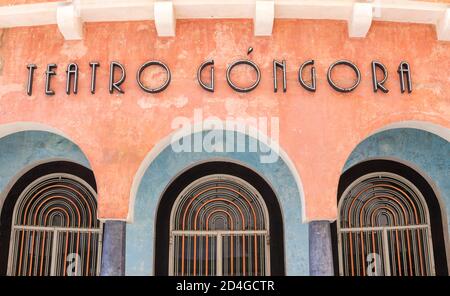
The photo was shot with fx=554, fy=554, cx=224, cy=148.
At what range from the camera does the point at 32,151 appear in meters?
9.74

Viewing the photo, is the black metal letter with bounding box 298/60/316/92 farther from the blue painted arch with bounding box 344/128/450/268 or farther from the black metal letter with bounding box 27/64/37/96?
the black metal letter with bounding box 27/64/37/96

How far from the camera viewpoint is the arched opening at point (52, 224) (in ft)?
31.4

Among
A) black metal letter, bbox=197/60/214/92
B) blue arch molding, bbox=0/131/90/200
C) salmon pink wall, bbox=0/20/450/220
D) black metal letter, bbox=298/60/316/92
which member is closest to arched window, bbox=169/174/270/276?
blue arch molding, bbox=0/131/90/200

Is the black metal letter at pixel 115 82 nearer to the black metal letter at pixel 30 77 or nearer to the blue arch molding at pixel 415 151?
the black metal letter at pixel 30 77

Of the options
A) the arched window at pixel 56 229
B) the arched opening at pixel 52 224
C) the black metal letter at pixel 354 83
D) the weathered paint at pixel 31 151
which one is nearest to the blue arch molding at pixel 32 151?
the weathered paint at pixel 31 151

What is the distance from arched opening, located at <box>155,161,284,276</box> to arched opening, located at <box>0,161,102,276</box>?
129cm

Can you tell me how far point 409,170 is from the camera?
9.76 meters

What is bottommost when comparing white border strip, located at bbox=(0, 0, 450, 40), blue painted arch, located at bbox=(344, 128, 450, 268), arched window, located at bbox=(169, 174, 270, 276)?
arched window, located at bbox=(169, 174, 270, 276)

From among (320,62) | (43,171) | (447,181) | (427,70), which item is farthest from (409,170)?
(43,171)

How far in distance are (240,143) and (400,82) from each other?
2878 millimetres

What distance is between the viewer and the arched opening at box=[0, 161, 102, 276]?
9578 mm

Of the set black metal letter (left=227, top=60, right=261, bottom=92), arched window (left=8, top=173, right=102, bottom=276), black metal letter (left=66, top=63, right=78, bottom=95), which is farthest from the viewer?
arched window (left=8, top=173, right=102, bottom=276)
